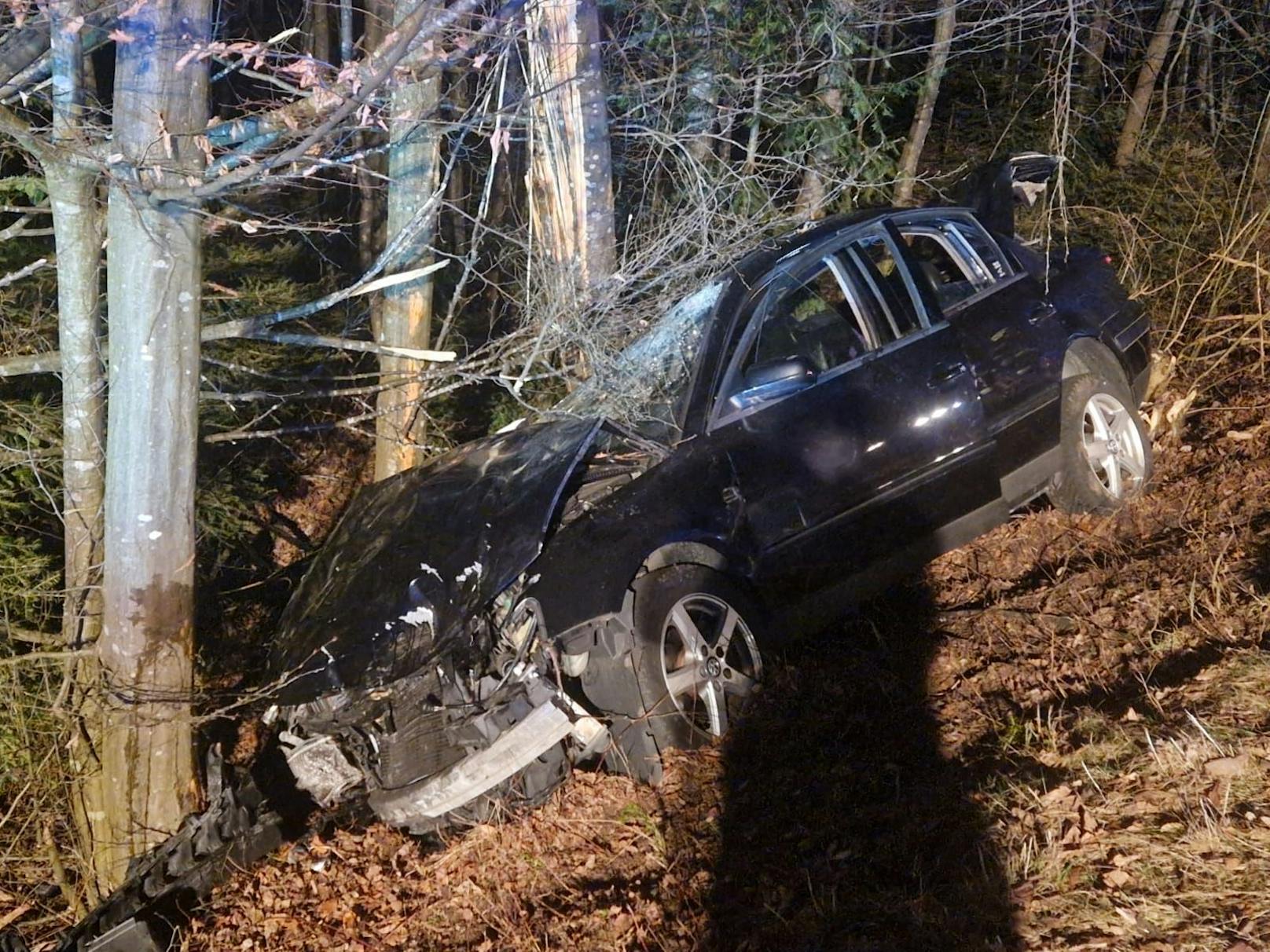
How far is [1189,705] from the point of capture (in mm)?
4289

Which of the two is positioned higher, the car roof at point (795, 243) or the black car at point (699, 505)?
the car roof at point (795, 243)

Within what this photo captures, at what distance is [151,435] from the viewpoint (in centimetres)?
515

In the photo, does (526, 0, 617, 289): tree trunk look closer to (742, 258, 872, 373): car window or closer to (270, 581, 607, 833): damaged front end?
(742, 258, 872, 373): car window

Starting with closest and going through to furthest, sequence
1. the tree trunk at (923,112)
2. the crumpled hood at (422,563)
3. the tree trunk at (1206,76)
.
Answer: the crumpled hood at (422,563)
the tree trunk at (923,112)
the tree trunk at (1206,76)

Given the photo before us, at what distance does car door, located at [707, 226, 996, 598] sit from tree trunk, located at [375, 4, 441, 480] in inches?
97.0

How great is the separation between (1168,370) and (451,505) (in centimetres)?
504

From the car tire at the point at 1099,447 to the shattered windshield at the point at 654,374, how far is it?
78.5 inches

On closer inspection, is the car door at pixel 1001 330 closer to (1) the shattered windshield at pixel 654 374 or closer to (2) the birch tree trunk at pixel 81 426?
(1) the shattered windshield at pixel 654 374

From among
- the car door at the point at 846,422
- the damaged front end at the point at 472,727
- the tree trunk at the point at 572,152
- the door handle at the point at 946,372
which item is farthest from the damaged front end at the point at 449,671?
the tree trunk at the point at 572,152

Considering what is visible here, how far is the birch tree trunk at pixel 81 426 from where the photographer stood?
5.41 metres

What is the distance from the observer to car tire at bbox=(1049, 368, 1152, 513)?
605 cm

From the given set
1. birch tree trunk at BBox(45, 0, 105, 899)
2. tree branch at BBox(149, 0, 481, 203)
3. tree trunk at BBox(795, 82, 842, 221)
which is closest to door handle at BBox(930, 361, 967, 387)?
tree branch at BBox(149, 0, 481, 203)

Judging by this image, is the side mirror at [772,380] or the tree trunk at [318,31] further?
the tree trunk at [318,31]

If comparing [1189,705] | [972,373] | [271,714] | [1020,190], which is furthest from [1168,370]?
[271,714]
